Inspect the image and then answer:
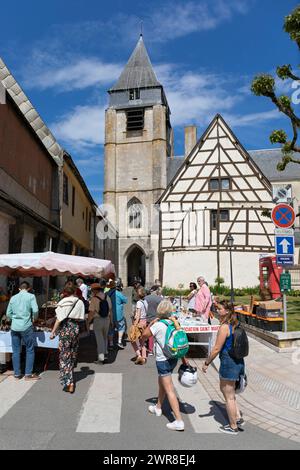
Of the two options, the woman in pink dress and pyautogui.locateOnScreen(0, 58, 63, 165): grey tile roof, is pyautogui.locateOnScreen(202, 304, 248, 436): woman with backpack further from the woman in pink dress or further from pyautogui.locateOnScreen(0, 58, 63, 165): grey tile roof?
pyautogui.locateOnScreen(0, 58, 63, 165): grey tile roof

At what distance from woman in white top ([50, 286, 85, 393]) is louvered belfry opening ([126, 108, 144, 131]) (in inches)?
1620

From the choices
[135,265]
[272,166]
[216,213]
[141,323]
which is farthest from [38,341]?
[135,265]

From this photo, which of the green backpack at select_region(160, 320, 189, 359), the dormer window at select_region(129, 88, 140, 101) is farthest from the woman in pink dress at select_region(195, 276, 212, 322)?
the dormer window at select_region(129, 88, 140, 101)

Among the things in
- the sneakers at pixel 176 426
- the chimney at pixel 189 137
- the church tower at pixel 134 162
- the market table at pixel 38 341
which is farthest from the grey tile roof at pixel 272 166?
the sneakers at pixel 176 426

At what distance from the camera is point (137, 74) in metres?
48.0

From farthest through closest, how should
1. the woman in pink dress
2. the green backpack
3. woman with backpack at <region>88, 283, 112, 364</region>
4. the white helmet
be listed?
the woman in pink dress, woman with backpack at <region>88, 283, 112, 364</region>, the white helmet, the green backpack

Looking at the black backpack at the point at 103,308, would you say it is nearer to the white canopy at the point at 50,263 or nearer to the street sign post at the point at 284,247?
the white canopy at the point at 50,263

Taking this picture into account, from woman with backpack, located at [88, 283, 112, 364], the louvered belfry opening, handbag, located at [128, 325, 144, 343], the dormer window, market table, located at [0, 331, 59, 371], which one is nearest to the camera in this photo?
market table, located at [0, 331, 59, 371]

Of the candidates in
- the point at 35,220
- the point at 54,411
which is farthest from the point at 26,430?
the point at 35,220

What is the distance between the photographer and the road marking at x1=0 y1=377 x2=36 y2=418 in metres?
5.36

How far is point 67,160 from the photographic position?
18656 mm

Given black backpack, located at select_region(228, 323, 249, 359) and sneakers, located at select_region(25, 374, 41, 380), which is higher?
black backpack, located at select_region(228, 323, 249, 359)

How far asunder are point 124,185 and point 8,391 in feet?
127

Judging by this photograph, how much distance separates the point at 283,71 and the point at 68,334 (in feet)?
33.7
